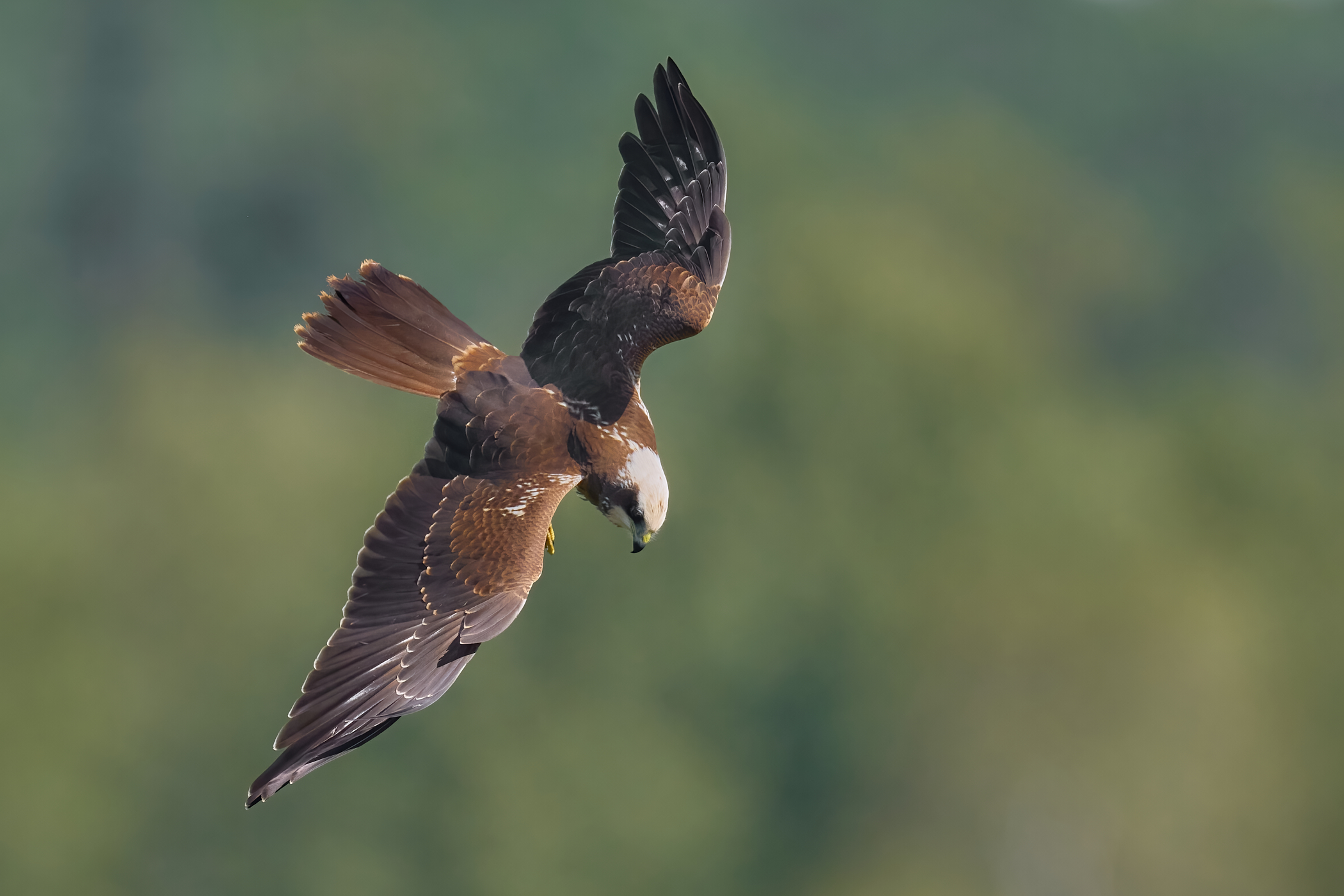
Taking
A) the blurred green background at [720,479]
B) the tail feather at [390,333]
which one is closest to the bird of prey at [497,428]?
the tail feather at [390,333]

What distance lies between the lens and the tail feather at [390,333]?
9109mm

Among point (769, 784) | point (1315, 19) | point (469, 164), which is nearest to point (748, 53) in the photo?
point (469, 164)

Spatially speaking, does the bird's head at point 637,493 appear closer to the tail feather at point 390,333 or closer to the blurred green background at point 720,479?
the tail feather at point 390,333

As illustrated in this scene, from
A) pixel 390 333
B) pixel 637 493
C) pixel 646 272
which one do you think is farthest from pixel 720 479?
pixel 637 493

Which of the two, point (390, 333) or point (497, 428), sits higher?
point (390, 333)

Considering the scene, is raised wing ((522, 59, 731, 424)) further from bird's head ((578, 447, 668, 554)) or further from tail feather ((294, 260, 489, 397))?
tail feather ((294, 260, 489, 397))

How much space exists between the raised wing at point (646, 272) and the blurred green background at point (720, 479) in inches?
1438

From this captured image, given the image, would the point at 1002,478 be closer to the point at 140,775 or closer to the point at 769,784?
the point at 769,784

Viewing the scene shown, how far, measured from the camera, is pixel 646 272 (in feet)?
32.8

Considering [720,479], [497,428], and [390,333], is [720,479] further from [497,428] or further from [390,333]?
[497,428]

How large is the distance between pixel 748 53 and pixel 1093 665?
203ft

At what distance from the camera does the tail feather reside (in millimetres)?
9109

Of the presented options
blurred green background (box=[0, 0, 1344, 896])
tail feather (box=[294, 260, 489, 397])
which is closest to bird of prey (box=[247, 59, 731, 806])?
tail feather (box=[294, 260, 489, 397])

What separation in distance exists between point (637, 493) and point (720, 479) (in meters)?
50.8
